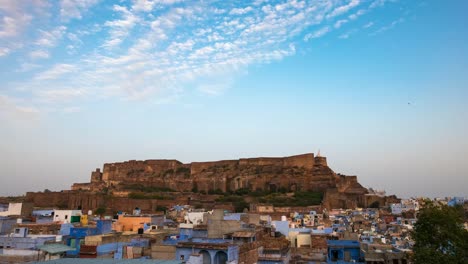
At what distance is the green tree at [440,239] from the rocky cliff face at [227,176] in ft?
152

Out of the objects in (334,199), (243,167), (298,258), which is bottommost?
(298,258)

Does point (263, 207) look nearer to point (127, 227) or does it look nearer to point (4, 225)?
point (127, 227)

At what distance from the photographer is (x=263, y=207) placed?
162ft

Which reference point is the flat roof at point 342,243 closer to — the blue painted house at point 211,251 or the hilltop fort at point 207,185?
the blue painted house at point 211,251

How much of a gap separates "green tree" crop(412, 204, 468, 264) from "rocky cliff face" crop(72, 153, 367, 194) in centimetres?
4648

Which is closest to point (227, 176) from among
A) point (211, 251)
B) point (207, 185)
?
point (207, 185)

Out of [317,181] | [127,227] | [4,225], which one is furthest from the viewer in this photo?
[317,181]

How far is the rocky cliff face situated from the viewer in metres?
65.5

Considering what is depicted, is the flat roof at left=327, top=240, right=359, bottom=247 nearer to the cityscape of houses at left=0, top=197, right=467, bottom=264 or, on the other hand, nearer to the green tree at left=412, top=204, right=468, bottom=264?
the cityscape of houses at left=0, top=197, right=467, bottom=264

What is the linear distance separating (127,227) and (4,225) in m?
7.45

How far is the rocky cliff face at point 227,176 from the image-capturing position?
65.5 meters

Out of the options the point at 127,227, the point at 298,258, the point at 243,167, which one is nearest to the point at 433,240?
the point at 298,258

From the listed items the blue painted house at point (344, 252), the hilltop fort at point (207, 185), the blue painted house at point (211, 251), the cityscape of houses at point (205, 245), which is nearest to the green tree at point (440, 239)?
the cityscape of houses at point (205, 245)

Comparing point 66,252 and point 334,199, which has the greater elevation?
point 334,199
